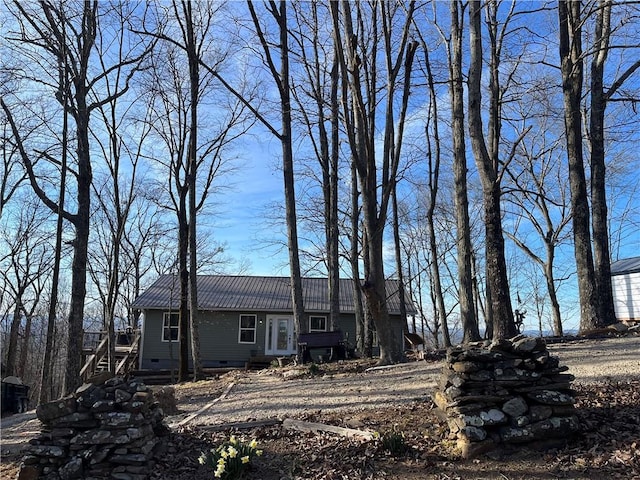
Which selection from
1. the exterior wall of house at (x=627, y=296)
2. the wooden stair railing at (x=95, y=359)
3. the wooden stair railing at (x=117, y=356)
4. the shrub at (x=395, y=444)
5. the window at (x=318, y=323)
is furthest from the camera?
the exterior wall of house at (x=627, y=296)

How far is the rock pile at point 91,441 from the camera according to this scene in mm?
5090

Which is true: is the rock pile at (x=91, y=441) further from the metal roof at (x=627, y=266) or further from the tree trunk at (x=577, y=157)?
the metal roof at (x=627, y=266)

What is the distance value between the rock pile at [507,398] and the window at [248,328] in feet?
53.7

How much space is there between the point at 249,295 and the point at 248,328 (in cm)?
195

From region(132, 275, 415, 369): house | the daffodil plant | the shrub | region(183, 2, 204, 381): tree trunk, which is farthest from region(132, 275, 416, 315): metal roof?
the shrub

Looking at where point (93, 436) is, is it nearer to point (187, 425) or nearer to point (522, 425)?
point (187, 425)

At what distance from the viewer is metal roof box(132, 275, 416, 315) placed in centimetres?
2067

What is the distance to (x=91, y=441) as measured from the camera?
5156mm

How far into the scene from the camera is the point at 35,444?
17.1ft

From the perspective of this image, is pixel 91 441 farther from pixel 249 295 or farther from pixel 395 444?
pixel 249 295

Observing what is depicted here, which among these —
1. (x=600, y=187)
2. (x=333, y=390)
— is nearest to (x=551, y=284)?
(x=600, y=187)

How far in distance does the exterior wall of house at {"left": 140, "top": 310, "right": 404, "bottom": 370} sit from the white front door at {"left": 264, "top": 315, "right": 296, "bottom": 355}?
0.74 feet

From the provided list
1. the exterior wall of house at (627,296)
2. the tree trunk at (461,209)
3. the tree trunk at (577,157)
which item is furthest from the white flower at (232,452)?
the exterior wall of house at (627,296)

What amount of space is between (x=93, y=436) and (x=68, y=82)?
9150 mm
